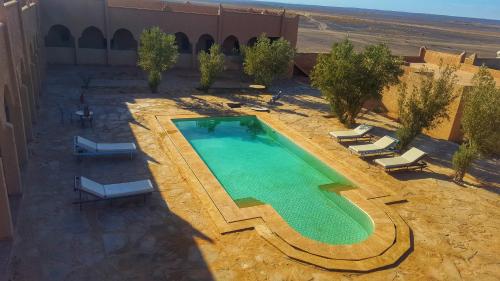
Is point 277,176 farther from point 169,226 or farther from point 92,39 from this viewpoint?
point 92,39

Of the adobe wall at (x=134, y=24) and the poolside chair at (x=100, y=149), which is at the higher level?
the adobe wall at (x=134, y=24)

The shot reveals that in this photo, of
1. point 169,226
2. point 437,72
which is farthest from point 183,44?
point 169,226

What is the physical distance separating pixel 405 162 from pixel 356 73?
207 inches

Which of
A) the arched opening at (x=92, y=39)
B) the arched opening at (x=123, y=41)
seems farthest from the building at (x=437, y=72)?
the arched opening at (x=92, y=39)

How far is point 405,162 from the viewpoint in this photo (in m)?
Answer: 14.0

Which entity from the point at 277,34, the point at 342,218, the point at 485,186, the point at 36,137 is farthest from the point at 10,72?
the point at 277,34

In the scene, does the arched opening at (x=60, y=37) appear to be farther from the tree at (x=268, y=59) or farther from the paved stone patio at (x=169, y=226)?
the tree at (x=268, y=59)

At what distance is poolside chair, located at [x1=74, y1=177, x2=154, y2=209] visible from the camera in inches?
385

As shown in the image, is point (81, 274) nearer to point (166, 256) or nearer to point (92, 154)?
point (166, 256)

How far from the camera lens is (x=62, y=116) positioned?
16297 mm

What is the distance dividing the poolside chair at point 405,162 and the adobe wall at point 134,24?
20327 millimetres

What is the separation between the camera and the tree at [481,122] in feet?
40.9

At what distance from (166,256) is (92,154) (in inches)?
232

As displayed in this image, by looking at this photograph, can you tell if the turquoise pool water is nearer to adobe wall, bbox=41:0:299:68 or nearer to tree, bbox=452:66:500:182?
tree, bbox=452:66:500:182
